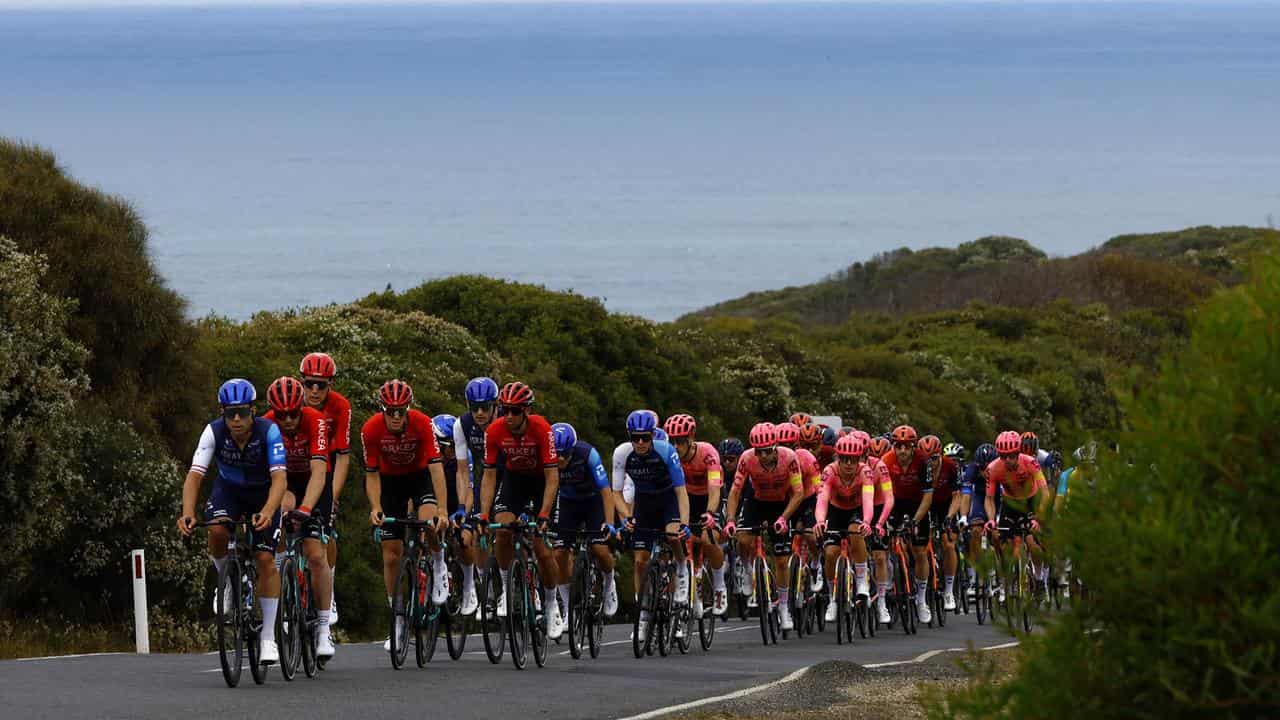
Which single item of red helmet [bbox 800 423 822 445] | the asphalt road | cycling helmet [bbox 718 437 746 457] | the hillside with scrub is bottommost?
the asphalt road

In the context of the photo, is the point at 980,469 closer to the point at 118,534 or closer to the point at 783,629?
the point at 783,629

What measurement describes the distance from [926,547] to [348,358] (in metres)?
18.3

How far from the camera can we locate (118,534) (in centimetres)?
2264

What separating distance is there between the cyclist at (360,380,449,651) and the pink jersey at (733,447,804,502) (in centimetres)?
437

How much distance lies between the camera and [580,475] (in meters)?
16.5

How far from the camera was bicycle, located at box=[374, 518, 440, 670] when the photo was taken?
14.9 meters

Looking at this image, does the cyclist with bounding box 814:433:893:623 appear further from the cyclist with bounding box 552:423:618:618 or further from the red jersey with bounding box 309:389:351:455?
the red jersey with bounding box 309:389:351:455

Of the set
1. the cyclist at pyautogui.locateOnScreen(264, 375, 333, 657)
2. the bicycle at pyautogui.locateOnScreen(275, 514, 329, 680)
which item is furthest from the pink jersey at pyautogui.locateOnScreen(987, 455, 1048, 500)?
the bicycle at pyautogui.locateOnScreen(275, 514, 329, 680)

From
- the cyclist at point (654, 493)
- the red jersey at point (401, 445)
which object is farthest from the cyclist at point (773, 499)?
the red jersey at point (401, 445)

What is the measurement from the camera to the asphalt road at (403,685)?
1226 centimetres

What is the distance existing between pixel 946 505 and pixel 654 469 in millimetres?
7034

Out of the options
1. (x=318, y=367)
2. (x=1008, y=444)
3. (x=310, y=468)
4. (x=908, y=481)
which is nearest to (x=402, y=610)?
(x=310, y=468)

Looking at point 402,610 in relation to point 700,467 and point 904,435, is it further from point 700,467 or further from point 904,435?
point 904,435

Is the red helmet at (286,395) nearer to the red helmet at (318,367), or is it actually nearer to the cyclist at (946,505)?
the red helmet at (318,367)
